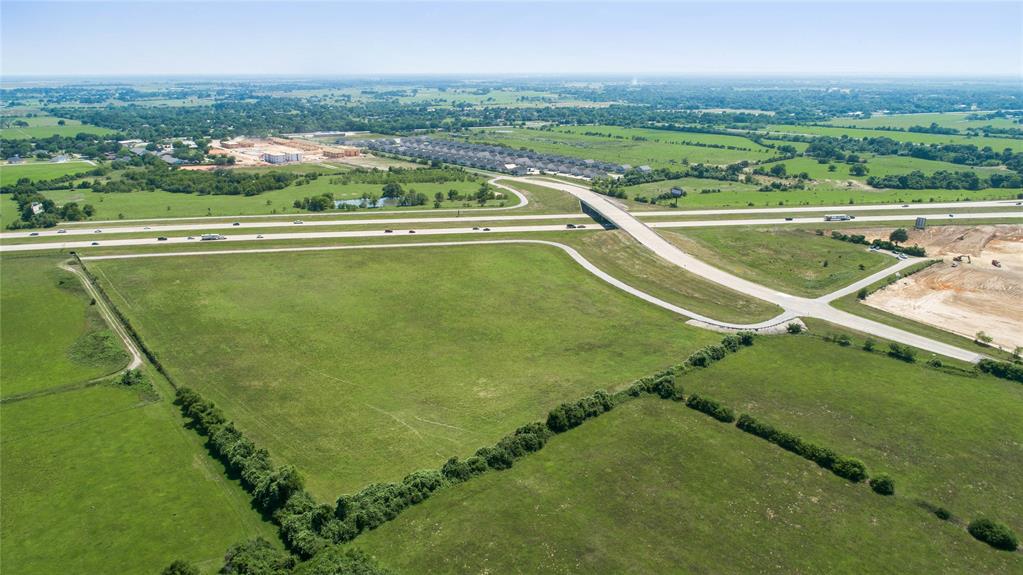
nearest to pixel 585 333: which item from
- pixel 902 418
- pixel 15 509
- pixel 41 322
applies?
pixel 902 418

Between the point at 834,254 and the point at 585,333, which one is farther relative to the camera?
the point at 834,254

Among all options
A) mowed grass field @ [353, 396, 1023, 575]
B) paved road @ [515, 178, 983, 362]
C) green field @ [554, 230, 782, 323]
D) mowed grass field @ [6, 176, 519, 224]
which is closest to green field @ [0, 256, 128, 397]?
mowed grass field @ [6, 176, 519, 224]

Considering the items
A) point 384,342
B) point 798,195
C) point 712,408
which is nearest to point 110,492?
point 384,342

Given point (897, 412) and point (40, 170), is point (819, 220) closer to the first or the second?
point (897, 412)

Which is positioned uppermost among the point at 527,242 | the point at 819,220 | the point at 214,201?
the point at 819,220

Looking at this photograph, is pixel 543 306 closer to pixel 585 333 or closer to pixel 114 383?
pixel 585 333

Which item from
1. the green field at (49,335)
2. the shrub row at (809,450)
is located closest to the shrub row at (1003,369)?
the shrub row at (809,450)
